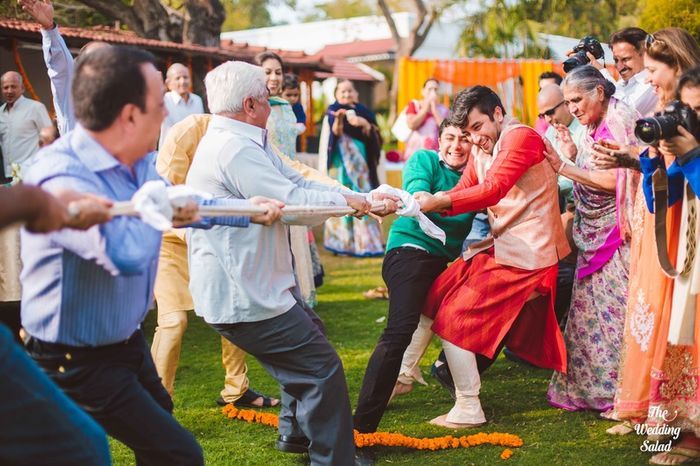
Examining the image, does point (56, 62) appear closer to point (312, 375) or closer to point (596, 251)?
point (312, 375)

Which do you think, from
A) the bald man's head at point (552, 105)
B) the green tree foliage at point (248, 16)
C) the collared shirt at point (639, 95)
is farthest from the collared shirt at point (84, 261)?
the green tree foliage at point (248, 16)

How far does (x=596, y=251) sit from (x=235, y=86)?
263 centimetres

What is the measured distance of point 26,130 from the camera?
9758 mm

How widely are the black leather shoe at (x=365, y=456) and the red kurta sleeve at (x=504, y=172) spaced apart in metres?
1.41

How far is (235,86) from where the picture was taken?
4.04m

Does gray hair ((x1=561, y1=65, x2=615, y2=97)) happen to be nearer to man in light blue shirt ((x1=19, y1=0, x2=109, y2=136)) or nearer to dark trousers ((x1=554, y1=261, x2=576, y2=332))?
dark trousers ((x1=554, y1=261, x2=576, y2=332))

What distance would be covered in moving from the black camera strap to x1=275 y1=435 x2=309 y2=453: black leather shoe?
2144 millimetres

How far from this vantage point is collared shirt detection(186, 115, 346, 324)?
12.9 ft

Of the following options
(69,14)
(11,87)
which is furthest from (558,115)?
(69,14)

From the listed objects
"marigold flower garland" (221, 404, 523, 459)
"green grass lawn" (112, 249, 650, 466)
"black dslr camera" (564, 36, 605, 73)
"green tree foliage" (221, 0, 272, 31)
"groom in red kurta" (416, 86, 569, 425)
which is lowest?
"green grass lawn" (112, 249, 650, 466)

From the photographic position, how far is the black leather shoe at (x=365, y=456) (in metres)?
4.71

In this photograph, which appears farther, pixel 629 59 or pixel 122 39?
pixel 122 39

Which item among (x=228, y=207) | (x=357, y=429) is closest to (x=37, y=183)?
(x=228, y=207)

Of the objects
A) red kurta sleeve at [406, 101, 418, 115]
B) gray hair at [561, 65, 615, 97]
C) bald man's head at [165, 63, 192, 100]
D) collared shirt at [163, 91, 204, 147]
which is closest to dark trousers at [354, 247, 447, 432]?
gray hair at [561, 65, 615, 97]
